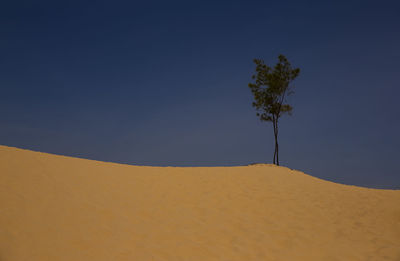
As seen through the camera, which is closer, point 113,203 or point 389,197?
point 113,203

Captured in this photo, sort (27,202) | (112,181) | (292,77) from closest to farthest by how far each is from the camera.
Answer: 1. (27,202)
2. (112,181)
3. (292,77)

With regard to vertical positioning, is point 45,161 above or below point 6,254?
above

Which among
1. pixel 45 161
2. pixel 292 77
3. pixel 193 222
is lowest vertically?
pixel 193 222

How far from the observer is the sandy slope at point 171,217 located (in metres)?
6.72

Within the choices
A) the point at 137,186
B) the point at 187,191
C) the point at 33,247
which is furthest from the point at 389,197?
the point at 33,247

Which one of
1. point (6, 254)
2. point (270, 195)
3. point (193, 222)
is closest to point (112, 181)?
point (193, 222)

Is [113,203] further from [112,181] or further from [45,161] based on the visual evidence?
[45,161]

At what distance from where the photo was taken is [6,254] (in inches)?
232

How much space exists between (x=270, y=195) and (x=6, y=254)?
9960mm

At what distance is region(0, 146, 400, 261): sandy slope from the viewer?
6.72 meters

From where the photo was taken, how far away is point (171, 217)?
891cm

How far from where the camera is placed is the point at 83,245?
6590 mm

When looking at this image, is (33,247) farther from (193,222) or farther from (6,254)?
(193,222)

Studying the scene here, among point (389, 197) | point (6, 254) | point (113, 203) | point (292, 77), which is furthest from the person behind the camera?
point (292, 77)
